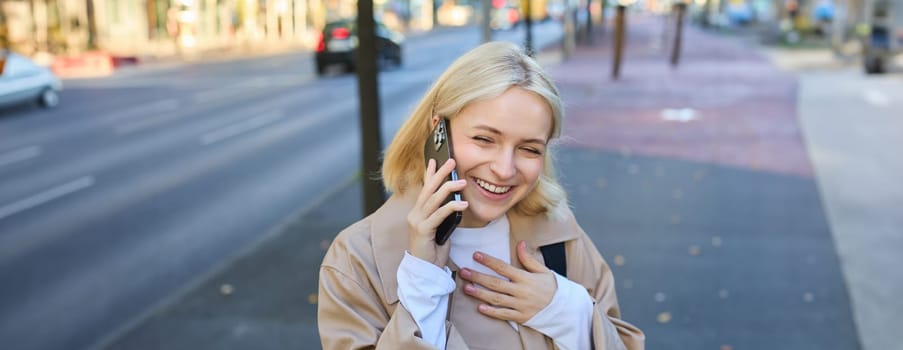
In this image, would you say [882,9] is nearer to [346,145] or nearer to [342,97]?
[342,97]

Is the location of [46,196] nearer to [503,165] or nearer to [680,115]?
[503,165]

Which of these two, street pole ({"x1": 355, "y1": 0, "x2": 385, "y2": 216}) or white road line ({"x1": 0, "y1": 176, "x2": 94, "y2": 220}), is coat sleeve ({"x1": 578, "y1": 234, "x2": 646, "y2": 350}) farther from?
white road line ({"x1": 0, "y1": 176, "x2": 94, "y2": 220})

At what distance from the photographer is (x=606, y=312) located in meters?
2.44

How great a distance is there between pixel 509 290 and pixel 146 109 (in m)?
18.3

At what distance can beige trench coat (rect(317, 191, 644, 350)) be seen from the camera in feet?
6.93

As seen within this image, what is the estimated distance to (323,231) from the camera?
27.0 feet

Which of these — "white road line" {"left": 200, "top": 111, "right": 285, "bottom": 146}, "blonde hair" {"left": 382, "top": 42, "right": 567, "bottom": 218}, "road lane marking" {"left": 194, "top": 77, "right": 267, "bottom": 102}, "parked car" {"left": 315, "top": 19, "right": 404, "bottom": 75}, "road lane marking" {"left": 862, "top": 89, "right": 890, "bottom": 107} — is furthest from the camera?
"parked car" {"left": 315, "top": 19, "right": 404, "bottom": 75}

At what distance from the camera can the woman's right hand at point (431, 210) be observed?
6.77 ft

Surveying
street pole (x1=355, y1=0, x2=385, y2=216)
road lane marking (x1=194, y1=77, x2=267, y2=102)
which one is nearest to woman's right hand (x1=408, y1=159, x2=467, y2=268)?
street pole (x1=355, y1=0, x2=385, y2=216)

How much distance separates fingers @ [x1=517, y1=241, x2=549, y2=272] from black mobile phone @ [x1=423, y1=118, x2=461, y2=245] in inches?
10.3

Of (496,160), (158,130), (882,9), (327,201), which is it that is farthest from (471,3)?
(496,160)

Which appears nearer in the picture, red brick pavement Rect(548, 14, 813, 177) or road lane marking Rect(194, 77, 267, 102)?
red brick pavement Rect(548, 14, 813, 177)

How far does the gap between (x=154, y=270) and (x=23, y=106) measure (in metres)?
14.9

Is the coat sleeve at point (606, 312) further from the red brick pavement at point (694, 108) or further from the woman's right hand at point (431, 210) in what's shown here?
the red brick pavement at point (694, 108)
